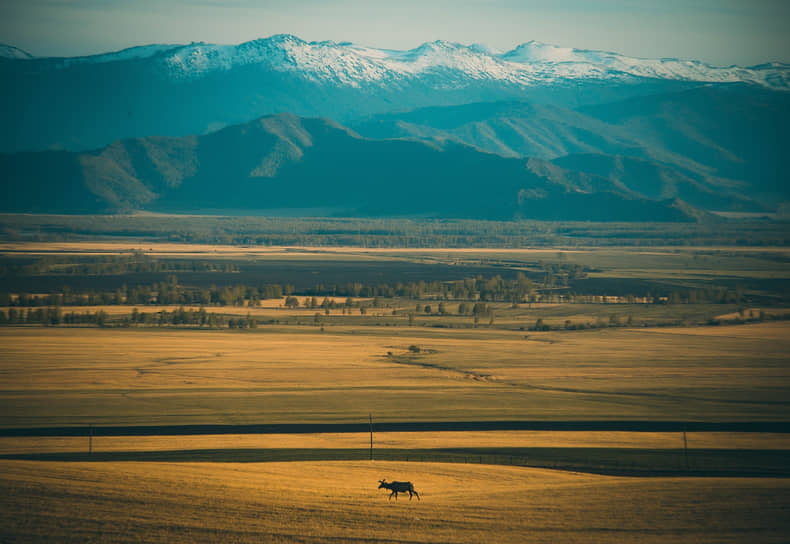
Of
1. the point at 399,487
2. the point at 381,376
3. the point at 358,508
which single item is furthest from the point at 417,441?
the point at 381,376

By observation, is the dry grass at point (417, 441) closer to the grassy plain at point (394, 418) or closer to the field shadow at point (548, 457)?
the grassy plain at point (394, 418)

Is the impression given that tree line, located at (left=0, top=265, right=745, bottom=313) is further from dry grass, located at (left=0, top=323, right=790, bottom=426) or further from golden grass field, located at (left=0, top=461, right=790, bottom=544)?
golden grass field, located at (left=0, top=461, right=790, bottom=544)

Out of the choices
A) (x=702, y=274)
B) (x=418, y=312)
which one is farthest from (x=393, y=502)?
(x=702, y=274)

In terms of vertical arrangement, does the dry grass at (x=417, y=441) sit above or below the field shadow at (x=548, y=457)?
above

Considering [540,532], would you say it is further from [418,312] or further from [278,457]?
[418,312]

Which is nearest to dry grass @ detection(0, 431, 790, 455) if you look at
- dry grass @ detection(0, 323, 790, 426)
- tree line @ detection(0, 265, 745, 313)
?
dry grass @ detection(0, 323, 790, 426)

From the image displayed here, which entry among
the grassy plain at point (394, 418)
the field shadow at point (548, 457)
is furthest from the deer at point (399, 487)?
the field shadow at point (548, 457)
